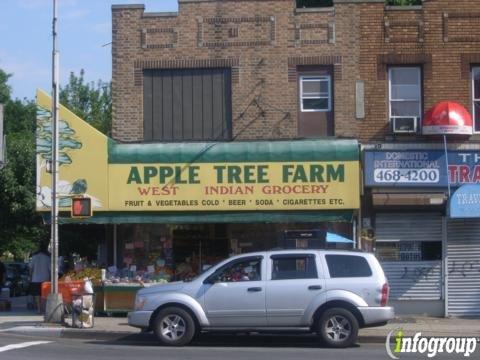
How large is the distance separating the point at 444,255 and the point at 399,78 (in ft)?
14.2

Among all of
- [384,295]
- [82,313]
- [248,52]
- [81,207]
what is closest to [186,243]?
[81,207]

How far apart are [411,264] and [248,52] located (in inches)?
249

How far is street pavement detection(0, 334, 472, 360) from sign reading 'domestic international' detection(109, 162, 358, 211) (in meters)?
4.20

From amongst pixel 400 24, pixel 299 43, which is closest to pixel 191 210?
pixel 299 43

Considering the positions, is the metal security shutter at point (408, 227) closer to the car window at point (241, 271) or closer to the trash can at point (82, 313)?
the car window at point (241, 271)

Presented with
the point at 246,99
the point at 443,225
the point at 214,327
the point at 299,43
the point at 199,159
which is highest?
the point at 299,43

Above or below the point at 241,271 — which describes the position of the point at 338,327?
below

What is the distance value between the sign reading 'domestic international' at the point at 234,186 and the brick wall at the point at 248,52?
1.07 metres

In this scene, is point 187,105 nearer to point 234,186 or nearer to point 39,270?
point 234,186

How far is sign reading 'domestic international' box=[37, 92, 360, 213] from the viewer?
21.2 metres

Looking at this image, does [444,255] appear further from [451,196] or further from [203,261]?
[203,261]

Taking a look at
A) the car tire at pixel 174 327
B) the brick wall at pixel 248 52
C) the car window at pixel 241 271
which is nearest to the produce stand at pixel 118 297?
the brick wall at pixel 248 52

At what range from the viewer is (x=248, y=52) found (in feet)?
72.3

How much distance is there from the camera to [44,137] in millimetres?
21562
